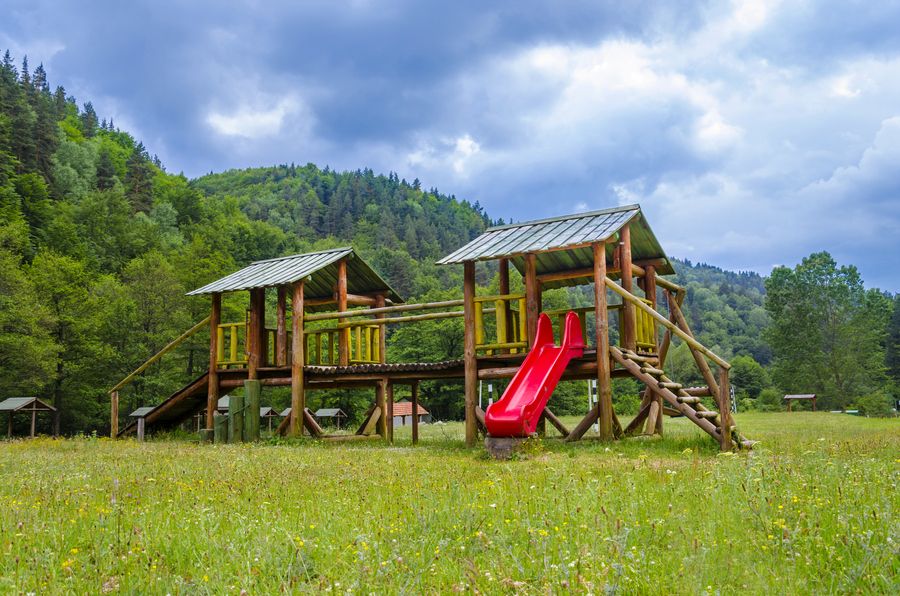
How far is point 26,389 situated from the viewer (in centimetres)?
4006

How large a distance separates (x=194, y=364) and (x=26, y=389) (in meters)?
10.4

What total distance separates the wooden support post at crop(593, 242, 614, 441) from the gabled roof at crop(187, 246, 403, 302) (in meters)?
8.62

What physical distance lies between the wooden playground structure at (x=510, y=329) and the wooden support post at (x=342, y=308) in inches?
1.4

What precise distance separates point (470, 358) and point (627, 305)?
359 centimetres

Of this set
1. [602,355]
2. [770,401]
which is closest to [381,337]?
[602,355]

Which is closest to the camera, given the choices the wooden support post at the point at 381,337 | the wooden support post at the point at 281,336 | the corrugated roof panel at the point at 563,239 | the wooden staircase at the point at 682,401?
the wooden staircase at the point at 682,401

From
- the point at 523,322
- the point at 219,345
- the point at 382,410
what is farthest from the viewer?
the point at 382,410

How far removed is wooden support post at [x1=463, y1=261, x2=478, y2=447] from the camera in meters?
15.4

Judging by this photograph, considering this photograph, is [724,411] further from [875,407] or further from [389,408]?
[875,407]

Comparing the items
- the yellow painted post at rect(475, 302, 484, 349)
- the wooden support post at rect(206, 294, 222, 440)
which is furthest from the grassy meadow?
the wooden support post at rect(206, 294, 222, 440)

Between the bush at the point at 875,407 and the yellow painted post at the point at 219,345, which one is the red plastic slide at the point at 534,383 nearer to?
the yellow painted post at the point at 219,345

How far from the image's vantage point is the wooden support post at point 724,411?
11.7 metres

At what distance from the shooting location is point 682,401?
12.6 m

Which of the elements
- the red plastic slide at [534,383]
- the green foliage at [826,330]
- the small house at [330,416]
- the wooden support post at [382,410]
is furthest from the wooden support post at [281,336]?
the green foliage at [826,330]
